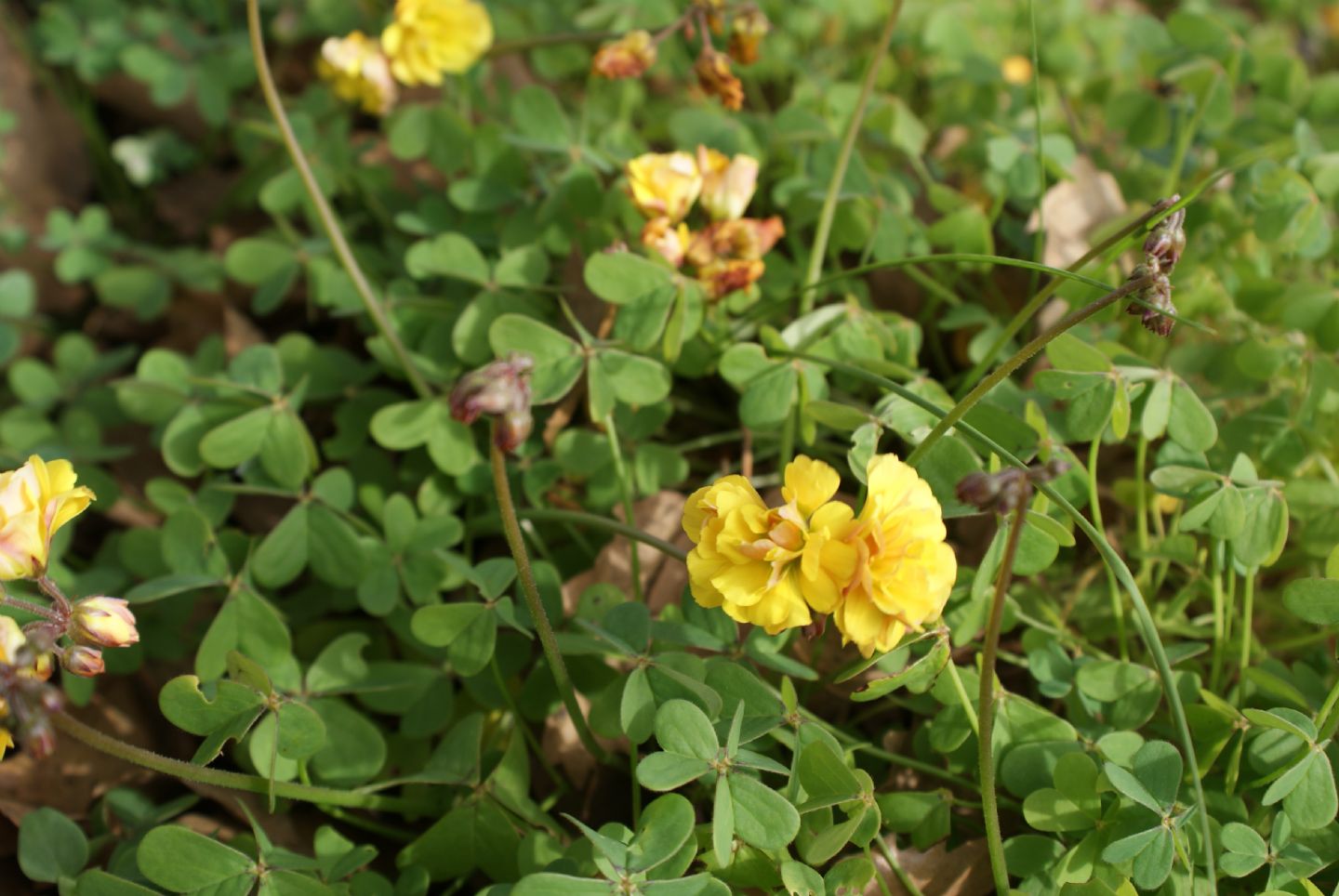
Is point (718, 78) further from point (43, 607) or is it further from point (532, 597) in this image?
point (43, 607)

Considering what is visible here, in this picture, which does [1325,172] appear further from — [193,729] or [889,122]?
[193,729]

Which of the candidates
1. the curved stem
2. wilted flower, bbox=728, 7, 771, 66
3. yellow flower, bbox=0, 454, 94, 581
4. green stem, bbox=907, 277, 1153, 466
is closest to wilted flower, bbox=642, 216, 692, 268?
wilted flower, bbox=728, 7, 771, 66

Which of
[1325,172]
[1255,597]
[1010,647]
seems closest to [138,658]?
[1010,647]

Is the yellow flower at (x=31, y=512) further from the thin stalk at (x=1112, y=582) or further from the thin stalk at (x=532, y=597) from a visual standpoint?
the thin stalk at (x=1112, y=582)

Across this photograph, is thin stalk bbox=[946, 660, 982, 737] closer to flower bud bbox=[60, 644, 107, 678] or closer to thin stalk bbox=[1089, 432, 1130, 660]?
thin stalk bbox=[1089, 432, 1130, 660]

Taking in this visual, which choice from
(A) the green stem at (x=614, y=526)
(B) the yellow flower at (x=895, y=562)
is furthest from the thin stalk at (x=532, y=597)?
(B) the yellow flower at (x=895, y=562)
